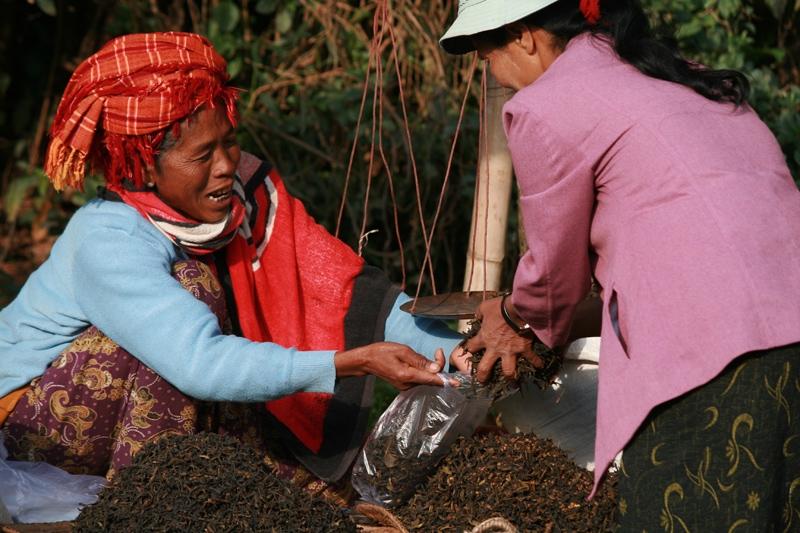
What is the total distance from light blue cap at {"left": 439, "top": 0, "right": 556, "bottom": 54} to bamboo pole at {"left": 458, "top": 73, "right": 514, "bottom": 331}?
3.07ft

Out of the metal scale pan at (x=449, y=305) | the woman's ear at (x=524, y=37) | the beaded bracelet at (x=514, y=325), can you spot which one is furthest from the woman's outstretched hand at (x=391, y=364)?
the woman's ear at (x=524, y=37)

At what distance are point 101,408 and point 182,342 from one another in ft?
1.13

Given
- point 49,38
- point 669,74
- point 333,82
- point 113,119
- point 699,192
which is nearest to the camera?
point 699,192

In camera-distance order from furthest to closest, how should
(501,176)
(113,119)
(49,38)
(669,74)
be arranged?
(49,38) → (501,176) → (113,119) → (669,74)

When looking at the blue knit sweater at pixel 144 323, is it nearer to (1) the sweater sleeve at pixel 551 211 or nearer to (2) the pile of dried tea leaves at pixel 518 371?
(2) the pile of dried tea leaves at pixel 518 371

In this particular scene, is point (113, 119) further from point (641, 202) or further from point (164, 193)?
point (641, 202)

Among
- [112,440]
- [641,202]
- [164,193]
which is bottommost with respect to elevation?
[112,440]

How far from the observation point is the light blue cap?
2354 millimetres

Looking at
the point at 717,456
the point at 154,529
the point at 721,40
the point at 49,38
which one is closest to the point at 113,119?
the point at 154,529

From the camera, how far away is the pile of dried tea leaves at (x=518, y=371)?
2756 millimetres

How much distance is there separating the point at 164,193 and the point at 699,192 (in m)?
1.48

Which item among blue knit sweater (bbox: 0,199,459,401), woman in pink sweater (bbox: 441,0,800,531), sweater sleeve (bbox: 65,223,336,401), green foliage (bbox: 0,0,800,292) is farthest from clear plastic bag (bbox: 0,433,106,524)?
green foliage (bbox: 0,0,800,292)

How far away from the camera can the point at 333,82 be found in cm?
577

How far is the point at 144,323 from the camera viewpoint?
114 inches
